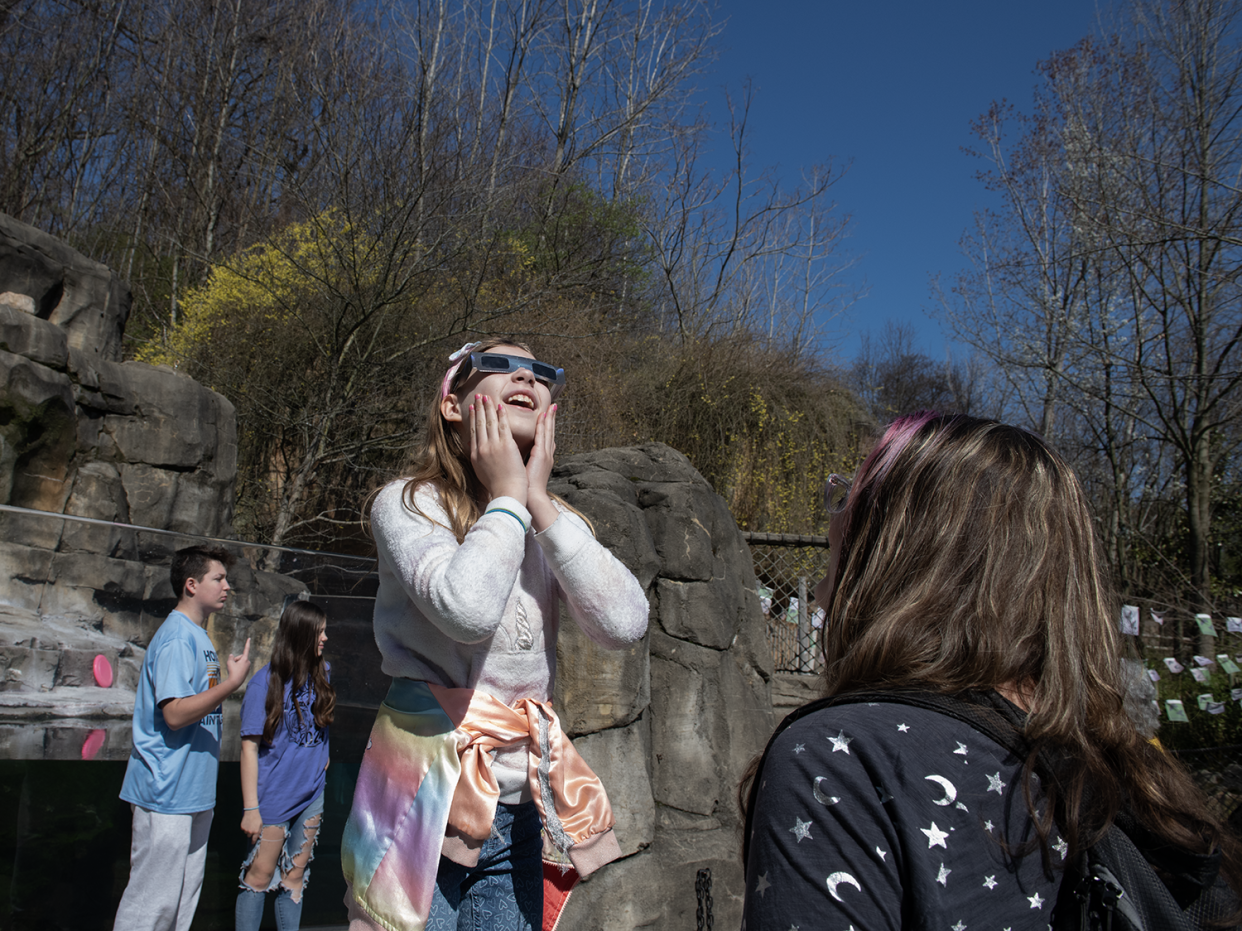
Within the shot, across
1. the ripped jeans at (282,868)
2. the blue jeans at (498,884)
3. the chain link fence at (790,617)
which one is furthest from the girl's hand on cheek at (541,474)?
the chain link fence at (790,617)

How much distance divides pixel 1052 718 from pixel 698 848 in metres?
3.68

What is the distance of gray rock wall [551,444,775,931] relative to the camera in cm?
386

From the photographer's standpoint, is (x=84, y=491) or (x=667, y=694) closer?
(x=667, y=694)

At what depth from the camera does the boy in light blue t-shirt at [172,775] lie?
3.18m

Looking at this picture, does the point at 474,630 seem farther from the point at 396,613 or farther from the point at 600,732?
the point at 600,732

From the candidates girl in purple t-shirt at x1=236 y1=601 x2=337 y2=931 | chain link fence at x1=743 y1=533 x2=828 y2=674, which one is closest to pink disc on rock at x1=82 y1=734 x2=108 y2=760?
girl in purple t-shirt at x1=236 y1=601 x2=337 y2=931

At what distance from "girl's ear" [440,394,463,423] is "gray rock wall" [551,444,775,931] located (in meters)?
1.93

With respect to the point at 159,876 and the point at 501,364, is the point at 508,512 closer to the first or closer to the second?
the point at 501,364

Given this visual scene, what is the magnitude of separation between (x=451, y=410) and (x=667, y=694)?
112 inches

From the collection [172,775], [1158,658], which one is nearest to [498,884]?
[172,775]

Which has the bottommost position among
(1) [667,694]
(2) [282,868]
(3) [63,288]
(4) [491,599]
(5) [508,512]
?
(2) [282,868]

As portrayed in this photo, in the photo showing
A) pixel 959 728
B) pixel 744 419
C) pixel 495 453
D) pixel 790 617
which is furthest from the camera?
pixel 744 419

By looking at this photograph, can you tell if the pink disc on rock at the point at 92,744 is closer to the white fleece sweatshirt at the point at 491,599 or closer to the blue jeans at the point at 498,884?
the white fleece sweatshirt at the point at 491,599

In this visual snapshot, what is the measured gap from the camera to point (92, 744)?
11.1ft
